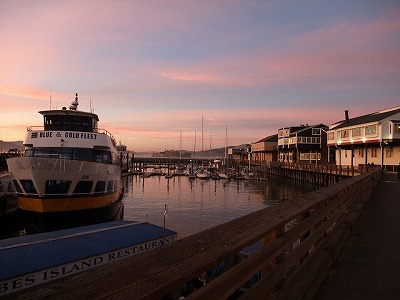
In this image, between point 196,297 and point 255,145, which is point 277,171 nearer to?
point 255,145

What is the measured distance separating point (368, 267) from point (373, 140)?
45.8m

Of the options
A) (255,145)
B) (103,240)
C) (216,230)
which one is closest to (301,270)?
(216,230)

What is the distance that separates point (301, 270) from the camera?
3.85 m

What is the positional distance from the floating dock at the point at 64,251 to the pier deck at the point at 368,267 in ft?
20.2

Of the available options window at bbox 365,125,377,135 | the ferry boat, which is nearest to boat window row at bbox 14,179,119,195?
the ferry boat

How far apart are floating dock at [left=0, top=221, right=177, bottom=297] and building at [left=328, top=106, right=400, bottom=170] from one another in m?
42.4

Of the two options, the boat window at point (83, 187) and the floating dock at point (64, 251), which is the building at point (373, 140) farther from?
the floating dock at point (64, 251)

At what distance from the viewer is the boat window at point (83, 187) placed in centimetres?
1692

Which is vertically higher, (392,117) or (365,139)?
(392,117)

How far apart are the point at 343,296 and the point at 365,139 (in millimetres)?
49116

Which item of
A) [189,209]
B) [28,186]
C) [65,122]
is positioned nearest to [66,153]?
[28,186]

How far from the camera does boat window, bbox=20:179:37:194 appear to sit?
16188mm

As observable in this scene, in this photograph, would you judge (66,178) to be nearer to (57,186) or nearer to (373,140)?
(57,186)

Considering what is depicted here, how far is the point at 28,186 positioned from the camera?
16.4 m
